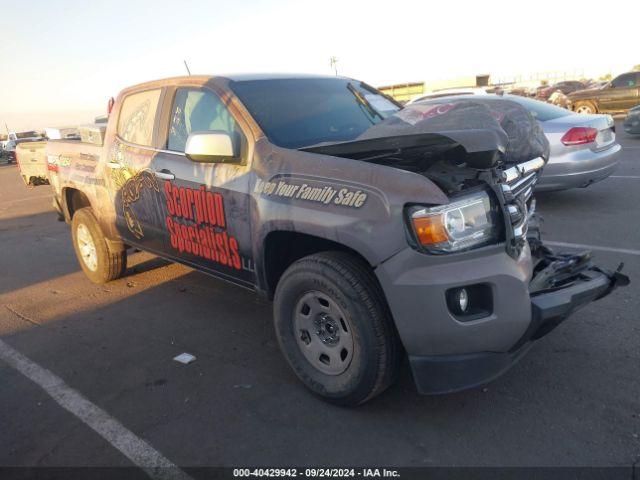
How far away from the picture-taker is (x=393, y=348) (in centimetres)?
277

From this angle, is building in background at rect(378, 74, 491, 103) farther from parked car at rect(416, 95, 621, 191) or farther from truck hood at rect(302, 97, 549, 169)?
truck hood at rect(302, 97, 549, 169)

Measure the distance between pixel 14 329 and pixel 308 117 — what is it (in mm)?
3184

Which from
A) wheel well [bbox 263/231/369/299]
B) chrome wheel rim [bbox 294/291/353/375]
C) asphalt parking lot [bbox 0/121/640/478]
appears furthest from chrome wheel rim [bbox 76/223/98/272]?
chrome wheel rim [bbox 294/291/353/375]

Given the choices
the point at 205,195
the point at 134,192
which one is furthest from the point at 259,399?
the point at 134,192

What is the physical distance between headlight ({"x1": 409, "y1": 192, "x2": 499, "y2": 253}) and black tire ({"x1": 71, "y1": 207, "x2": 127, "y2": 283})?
3815 millimetres

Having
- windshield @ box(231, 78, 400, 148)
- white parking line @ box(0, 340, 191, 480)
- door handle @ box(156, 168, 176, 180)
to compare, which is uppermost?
windshield @ box(231, 78, 400, 148)

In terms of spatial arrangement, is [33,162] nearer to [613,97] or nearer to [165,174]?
[165,174]

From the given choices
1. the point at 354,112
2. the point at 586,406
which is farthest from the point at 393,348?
the point at 354,112

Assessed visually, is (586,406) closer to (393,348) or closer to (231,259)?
(393,348)

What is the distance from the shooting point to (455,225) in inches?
101

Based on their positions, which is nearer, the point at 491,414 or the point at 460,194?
the point at 460,194

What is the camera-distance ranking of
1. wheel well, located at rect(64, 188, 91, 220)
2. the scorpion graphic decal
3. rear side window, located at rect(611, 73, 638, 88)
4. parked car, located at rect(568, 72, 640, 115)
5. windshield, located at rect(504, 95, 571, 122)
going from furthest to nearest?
rear side window, located at rect(611, 73, 638, 88) → parked car, located at rect(568, 72, 640, 115) → windshield, located at rect(504, 95, 571, 122) → wheel well, located at rect(64, 188, 91, 220) → the scorpion graphic decal

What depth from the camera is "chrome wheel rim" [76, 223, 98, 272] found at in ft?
18.1

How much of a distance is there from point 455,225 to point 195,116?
2320 mm
